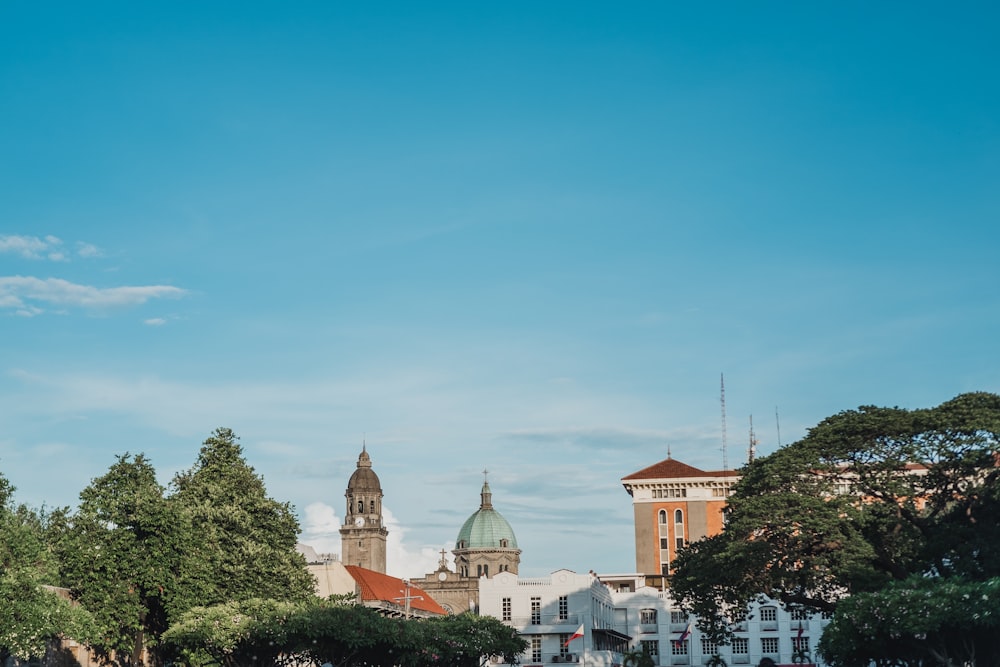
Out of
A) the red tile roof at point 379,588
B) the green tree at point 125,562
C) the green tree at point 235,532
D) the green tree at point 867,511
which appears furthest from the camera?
the red tile roof at point 379,588

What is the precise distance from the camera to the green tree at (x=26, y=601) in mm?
49344

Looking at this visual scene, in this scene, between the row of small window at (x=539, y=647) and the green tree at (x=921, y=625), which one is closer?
the green tree at (x=921, y=625)

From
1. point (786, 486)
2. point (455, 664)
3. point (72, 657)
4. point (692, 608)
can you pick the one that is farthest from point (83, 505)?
point (786, 486)

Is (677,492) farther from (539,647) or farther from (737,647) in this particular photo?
(539,647)

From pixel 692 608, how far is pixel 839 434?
12.4 meters

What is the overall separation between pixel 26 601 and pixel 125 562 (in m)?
11.4

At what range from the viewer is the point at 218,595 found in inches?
2559

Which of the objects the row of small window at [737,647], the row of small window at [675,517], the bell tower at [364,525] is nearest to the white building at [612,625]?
the row of small window at [737,647]

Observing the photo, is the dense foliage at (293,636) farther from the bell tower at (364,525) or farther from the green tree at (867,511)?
the bell tower at (364,525)

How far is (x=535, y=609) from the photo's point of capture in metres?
108

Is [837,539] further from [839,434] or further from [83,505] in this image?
[83,505]

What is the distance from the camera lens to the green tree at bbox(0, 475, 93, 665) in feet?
162

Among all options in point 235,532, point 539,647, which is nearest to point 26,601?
point 235,532

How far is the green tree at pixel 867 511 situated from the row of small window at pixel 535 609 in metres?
48.9
